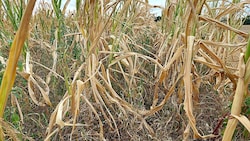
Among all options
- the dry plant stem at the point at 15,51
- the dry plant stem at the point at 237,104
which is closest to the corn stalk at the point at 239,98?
the dry plant stem at the point at 237,104

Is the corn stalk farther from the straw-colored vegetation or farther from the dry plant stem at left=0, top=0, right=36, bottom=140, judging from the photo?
the dry plant stem at left=0, top=0, right=36, bottom=140

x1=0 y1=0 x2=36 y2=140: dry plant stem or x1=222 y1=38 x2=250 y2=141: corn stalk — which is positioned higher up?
x1=0 y1=0 x2=36 y2=140: dry plant stem

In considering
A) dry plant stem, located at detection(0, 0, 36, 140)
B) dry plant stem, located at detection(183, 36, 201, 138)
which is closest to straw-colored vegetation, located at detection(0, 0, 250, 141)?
dry plant stem, located at detection(183, 36, 201, 138)

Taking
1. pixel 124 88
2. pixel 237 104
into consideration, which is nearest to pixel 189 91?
pixel 237 104

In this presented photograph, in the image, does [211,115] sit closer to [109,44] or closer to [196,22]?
[196,22]

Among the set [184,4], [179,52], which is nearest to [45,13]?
[184,4]

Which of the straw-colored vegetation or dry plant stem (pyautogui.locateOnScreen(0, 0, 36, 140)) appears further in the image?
the straw-colored vegetation

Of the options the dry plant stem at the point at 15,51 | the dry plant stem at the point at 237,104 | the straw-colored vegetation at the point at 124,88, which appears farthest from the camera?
the straw-colored vegetation at the point at 124,88

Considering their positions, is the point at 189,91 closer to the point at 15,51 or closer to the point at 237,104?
the point at 237,104

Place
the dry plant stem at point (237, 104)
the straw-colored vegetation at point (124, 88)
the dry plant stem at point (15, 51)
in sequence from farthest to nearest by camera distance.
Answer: the straw-colored vegetation at point (124, 88), the dry plant stem at point (237, 104), the dry plant stem at point (15, 51)

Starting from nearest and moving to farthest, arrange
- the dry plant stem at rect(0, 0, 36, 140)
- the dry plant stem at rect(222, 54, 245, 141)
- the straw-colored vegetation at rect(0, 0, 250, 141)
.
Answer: the dry plant stem at rect(0, 0, 36, 140)
the dry plant stem at rect(222, 54, 245, 141)
the straw-colored vegetation at rect(0, 0, 250, 141)

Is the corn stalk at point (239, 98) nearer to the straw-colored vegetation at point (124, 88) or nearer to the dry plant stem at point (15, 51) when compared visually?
the straw-colored vegetation at point (124, 88)

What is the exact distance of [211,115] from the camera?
0.87 m

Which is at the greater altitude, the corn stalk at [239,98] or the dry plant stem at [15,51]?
the dry plant stem at [15,51]
